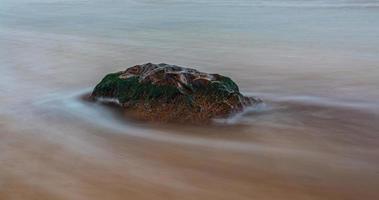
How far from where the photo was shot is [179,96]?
348 cm

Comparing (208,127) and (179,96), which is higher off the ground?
(179,96)

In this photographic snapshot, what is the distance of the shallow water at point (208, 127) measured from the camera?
8.59ft

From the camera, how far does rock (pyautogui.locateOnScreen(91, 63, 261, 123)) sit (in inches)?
137

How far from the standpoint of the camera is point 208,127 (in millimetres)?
3359

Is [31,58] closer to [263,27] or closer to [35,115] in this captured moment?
[35,115]

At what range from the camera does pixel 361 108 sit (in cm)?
382

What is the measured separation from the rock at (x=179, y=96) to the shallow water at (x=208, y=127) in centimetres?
11

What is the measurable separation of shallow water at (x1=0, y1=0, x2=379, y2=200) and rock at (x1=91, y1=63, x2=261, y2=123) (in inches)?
4.3

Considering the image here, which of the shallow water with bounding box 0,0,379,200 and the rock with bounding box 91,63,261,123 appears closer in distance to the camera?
the shallow water with bounding box 0,0,379,200

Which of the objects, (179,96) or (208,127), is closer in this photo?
(208,127)

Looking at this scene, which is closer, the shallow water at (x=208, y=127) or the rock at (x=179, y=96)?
the shallow water at (x=208, y=127)

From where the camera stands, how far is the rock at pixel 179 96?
348cm

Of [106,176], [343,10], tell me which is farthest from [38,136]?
[343,10]

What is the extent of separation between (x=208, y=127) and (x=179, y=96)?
0.30 meters
